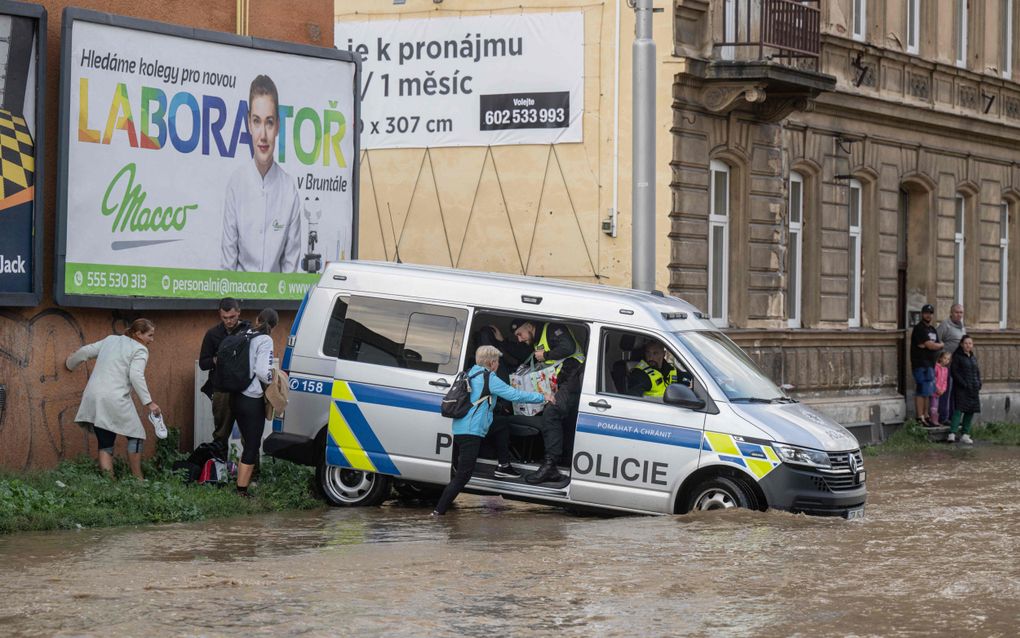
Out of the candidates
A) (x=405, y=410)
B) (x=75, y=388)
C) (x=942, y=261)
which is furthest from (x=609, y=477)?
(x=942, y=261)

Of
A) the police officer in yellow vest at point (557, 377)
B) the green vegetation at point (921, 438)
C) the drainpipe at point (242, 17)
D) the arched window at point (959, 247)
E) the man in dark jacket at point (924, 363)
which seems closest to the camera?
the police officer in yellow vest at point (557, 377)

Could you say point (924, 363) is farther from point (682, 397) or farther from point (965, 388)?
point (682, 397)

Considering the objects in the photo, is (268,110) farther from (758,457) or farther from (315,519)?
(758,457)

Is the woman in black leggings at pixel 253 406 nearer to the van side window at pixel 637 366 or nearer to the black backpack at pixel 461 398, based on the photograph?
the black backpack at pixel 461 398

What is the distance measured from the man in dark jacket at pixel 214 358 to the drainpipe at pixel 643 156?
4.29 metres

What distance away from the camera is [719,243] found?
→ 2553 cm

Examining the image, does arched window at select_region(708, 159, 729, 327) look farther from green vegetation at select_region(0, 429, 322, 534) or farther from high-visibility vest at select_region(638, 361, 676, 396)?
high-visibility vest at select_region(638, 361, 676, 396)

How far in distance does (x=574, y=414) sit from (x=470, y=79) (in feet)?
36.8

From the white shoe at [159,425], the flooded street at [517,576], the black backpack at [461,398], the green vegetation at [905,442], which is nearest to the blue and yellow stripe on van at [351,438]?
the flooded street at [517,576]

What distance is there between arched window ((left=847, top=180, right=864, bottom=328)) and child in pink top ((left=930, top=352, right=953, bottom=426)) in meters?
1.44

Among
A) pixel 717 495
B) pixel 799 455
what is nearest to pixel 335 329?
pixel 717 495

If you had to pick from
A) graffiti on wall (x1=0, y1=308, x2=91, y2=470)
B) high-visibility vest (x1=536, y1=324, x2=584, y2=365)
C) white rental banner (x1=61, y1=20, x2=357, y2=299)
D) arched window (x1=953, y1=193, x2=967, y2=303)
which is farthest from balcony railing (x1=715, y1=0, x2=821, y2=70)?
graffiti on wall (x1=0, y1=308, x2=91, y2=470)

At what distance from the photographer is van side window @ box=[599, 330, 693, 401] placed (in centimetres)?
1460

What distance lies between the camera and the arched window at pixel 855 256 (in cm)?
2895
